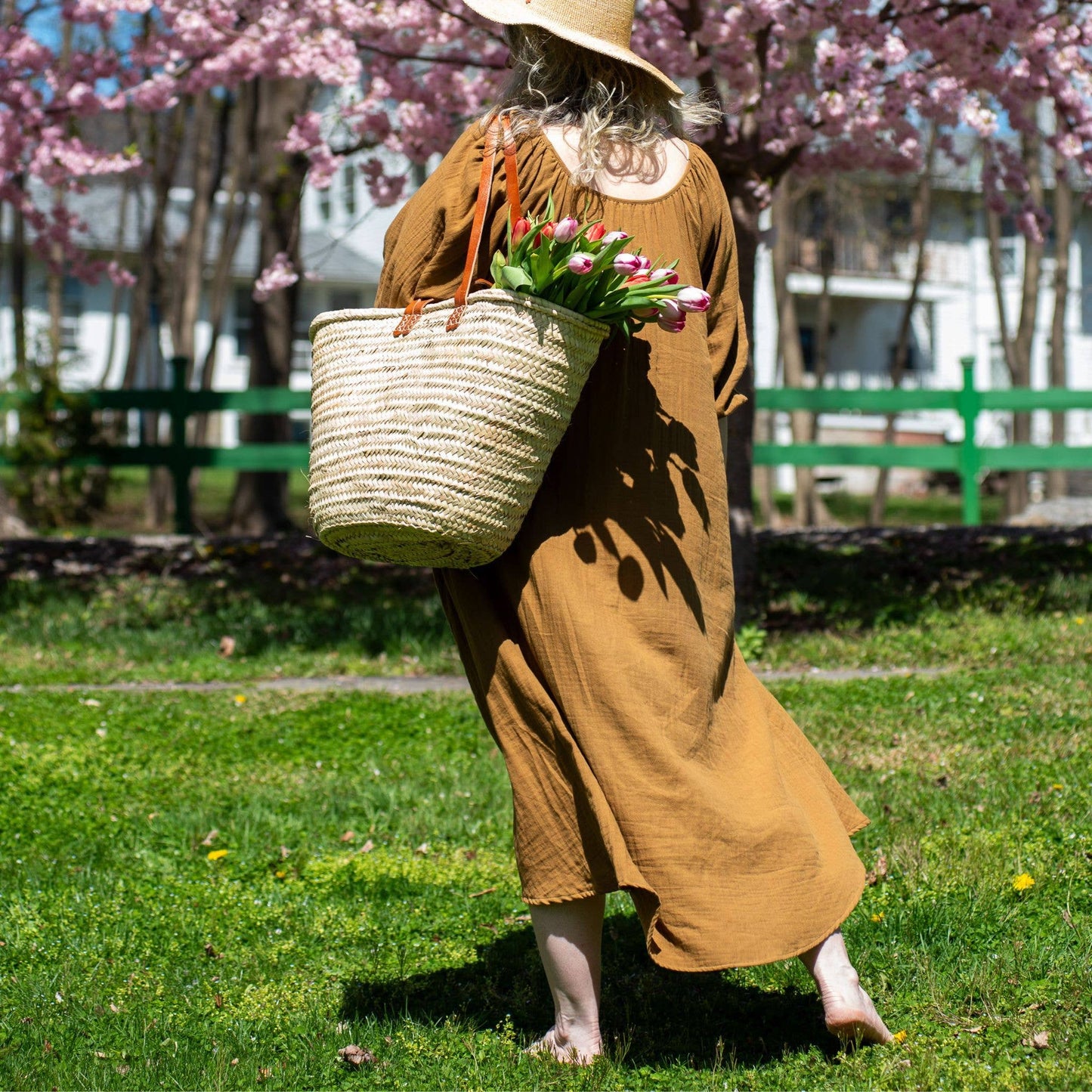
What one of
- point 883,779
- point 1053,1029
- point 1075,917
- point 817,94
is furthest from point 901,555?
point 1053,1029

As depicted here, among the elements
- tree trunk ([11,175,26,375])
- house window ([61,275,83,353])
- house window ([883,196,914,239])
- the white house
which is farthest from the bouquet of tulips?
house window ([61,275,83,353])

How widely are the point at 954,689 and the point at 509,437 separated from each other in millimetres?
3796

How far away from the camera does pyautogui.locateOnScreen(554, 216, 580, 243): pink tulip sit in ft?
8.39

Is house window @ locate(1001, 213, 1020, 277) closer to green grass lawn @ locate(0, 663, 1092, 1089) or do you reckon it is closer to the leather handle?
green grass lawn @ locate(0, 663, 1092, 1089)

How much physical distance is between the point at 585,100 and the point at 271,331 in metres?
10.8

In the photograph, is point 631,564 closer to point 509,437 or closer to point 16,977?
point 509,437

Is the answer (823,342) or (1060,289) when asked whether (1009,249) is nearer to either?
(1060,289)

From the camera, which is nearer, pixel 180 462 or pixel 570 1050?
pixel 570 1050

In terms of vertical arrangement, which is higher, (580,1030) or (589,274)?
(589,274)

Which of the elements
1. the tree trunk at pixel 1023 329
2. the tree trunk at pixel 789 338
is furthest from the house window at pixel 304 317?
the tree trunk at pixel 1023 329

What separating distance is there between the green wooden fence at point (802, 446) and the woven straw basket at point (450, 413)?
9.07 m

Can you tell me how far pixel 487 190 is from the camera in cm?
271

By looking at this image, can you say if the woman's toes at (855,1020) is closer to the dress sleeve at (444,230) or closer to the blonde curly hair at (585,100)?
the dress sleeve at (444,230)

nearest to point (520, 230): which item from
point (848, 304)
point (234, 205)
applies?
point (234, 205)
